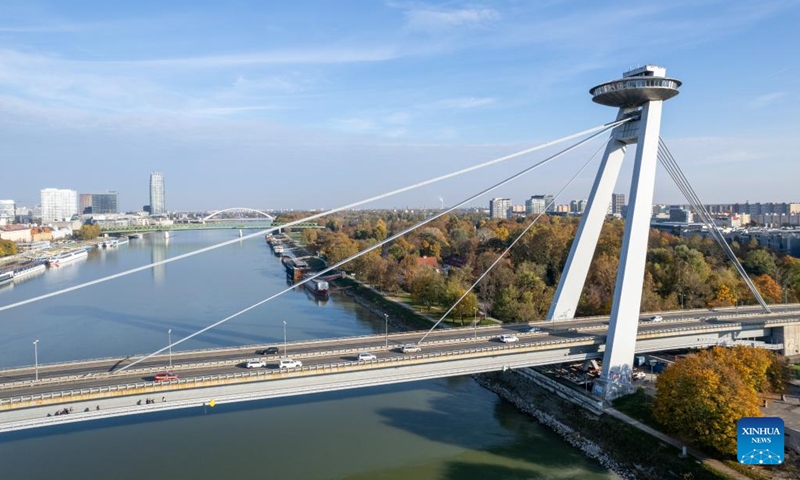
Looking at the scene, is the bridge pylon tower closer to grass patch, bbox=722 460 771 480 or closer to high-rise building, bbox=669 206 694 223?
grass patch, bbox=722 460 771 480

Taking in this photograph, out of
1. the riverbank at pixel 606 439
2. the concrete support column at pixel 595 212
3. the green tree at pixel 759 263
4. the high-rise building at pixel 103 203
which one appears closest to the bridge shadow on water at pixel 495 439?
the riverbank at pixel 606 439

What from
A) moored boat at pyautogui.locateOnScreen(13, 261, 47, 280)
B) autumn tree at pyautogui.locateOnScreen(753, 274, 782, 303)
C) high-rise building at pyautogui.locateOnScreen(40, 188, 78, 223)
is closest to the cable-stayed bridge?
autumn tree at pyautogui.locateOnScreen(753, 274, 782, 303)

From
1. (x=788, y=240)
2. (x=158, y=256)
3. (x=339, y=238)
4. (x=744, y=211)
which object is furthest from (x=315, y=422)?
(x=744, y=211)

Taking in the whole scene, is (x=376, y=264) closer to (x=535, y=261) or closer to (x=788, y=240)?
(x=535, y=261)

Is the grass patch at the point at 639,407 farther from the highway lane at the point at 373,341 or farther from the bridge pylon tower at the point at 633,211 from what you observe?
the highway lane at the point at 373,341

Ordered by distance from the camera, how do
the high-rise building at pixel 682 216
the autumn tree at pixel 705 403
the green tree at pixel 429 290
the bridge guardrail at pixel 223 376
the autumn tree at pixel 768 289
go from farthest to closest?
1. the high-rise building at pixel 682 216
2. the green tree at pixel 429 290
3. the autumn tree at pixel 768 289
4. the autumn tree at pixel 705 403
5. the bridge guardrail at pixel 223 376

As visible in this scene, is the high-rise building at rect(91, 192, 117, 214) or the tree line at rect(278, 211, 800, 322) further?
the high-rise building at rect(91, 192, 117, 214)
